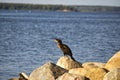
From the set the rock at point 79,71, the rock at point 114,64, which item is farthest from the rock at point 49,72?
the rock at point 114,64

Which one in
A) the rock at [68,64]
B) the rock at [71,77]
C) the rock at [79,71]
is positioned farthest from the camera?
the rock at [68,64]

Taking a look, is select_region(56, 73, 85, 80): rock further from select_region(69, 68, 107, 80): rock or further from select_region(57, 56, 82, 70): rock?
select_region(57, 56, 82, 70): rock

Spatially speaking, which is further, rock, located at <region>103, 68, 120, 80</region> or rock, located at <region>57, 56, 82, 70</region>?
rock, located at <region>57, 56, 82, 70</region>

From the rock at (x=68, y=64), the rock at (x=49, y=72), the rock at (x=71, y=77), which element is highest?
the rock at (x=71, y=77)

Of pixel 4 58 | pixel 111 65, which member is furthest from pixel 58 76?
pixel 4 58

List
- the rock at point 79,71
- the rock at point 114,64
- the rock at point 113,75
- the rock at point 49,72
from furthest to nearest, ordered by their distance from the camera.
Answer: the rock at point 114,64 < the rock at point 79,71 < the rock at point 49,72 < the rock at point 113,75

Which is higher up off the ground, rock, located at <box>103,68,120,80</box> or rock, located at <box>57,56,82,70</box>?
rock, located at <box>103,68,120,80</box>

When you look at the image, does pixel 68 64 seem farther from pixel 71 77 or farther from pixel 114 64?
pixel 71 77

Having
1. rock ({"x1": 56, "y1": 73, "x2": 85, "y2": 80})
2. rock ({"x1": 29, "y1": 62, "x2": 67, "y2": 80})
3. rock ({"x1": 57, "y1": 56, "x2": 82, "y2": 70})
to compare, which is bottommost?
rock ({"x1": 57, "y1": 56, "x2": 82, "y2": 70})

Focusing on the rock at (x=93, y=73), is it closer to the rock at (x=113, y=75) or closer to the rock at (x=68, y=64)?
the rock at (x=113, y=75)

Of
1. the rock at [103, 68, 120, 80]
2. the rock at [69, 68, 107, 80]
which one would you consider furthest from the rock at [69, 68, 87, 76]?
the rock at [103, 68, 120, 80]

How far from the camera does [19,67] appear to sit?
971 inches

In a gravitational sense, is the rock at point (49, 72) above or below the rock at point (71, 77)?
below

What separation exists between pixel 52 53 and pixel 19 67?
6.89 metres
